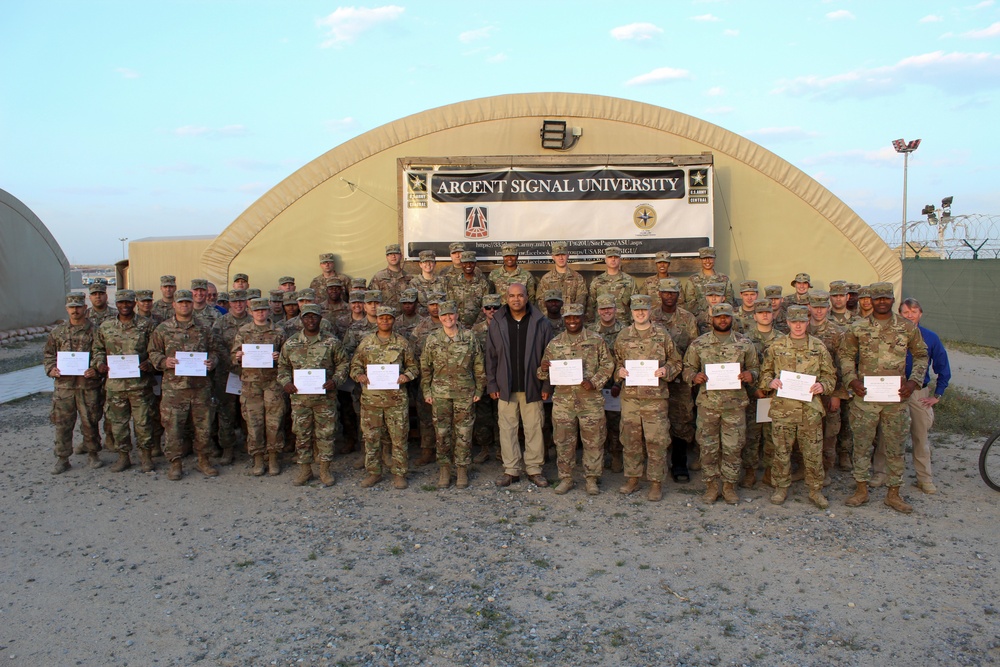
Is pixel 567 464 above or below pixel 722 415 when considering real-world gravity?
below

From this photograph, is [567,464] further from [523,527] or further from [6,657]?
[6,657]

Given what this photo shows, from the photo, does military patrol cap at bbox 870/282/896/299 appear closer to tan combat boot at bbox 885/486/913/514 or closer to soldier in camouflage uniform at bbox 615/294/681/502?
tan combat boot at bbox 885/486/913/514

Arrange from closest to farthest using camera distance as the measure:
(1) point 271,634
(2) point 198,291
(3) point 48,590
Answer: (1) point 271,634 < (3) point 48,590 < (2) point 198,291

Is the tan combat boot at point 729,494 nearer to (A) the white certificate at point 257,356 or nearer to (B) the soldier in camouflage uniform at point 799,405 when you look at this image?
(B) the soldier in camouflage uniform at point 799,405

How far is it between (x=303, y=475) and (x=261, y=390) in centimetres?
110

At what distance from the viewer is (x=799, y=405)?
6441 mm

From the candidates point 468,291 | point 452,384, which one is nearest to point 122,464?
point 452,384

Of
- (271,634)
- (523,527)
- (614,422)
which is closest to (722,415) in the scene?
(614,422)

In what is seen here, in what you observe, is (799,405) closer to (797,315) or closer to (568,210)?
(797,315)

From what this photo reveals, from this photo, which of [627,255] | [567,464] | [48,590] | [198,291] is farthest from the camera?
[627,255]

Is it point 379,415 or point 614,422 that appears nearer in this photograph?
point 379,415

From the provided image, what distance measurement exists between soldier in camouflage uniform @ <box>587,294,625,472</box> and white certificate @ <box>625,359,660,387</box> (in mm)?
287

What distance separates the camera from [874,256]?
33.8ft

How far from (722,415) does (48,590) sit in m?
6.02
